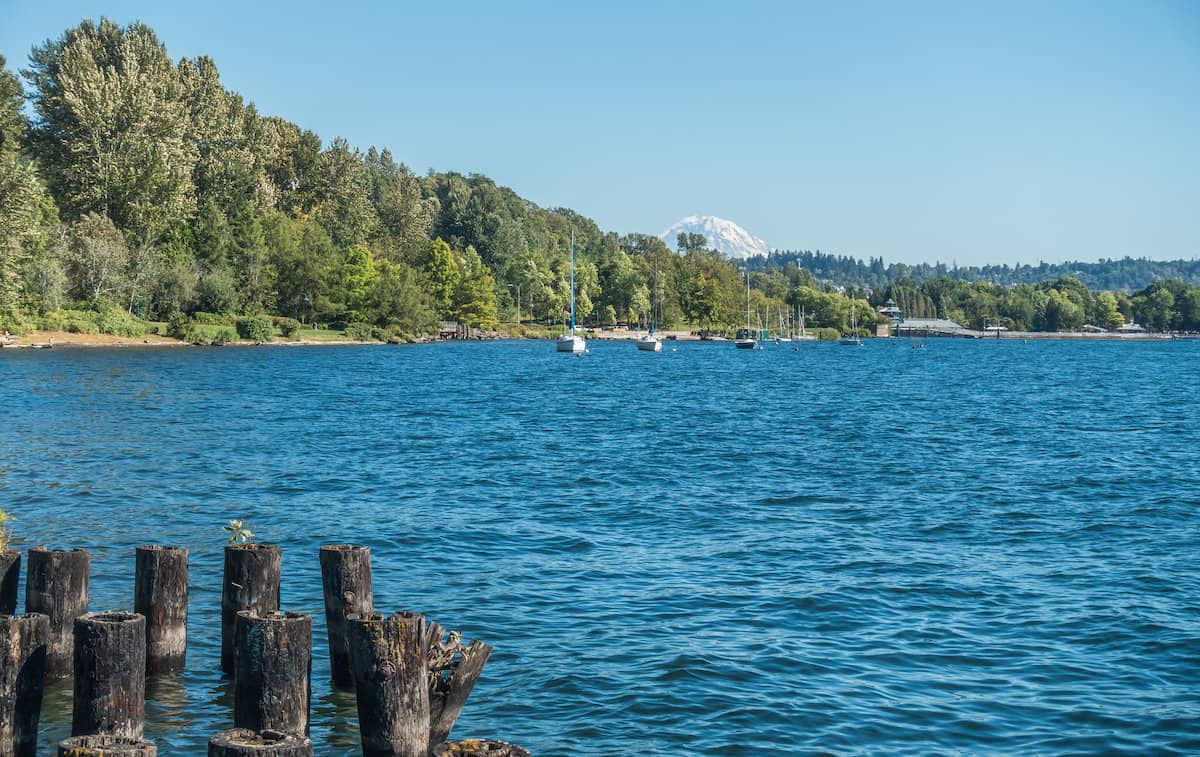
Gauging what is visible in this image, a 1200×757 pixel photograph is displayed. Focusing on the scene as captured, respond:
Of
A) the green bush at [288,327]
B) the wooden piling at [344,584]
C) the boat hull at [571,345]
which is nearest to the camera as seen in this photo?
the wooden piling at [344,584]

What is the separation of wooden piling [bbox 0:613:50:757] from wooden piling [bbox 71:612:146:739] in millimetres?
671

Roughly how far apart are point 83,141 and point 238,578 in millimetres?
119612

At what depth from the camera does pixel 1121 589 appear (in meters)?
21.4

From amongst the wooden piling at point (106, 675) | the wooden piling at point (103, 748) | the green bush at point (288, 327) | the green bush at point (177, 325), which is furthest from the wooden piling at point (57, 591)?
the green bush at point (288, 327)

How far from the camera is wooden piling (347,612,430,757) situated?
1121 cm

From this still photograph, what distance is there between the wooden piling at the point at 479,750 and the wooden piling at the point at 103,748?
2633mm

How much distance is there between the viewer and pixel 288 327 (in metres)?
141

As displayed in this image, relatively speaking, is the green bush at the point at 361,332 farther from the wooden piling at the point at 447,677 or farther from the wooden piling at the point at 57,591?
the wooden piling at the point at 447,677

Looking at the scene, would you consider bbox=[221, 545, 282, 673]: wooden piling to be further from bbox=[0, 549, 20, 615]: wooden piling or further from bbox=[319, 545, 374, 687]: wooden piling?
bbox=[0, 549, 20, 615]: wooden piling

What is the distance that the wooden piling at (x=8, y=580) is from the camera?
14523 millimetres

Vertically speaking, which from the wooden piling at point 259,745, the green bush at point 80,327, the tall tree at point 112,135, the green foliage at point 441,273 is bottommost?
the wooden piling at point 259,745

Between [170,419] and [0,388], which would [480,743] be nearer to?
[170,419]

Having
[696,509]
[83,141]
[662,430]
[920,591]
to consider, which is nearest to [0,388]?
[662,430]

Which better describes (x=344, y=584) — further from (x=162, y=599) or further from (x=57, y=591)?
(x=57, y=591)
